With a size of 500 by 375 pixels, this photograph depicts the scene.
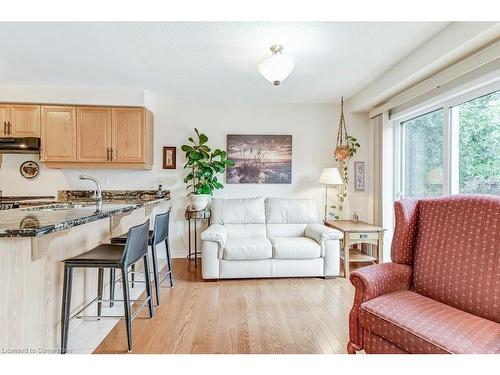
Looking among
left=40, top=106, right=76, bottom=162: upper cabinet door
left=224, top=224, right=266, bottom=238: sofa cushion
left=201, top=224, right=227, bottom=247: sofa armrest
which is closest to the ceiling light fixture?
left=201, top=224, right=227, bottom=247: sofa armrest

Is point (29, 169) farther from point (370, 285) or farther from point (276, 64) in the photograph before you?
point (370, 285)

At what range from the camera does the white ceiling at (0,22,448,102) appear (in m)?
2.12

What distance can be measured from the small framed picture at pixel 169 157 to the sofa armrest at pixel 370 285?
306 cm

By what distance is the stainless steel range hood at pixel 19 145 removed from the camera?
336 centimetres

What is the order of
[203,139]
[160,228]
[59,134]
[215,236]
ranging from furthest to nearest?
[203,139], [59,134], [215,236], [160,228]

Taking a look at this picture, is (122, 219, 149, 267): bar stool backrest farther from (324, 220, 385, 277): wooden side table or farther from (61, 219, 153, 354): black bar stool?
(324, 220, 385, 277): wooden side table

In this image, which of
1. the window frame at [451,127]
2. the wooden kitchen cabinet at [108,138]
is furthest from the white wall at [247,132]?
the window frame at [451,127]

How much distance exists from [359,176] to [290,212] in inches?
51.1

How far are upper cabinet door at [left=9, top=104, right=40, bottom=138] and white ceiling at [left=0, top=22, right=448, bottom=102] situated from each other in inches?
12.0

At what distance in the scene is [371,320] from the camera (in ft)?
4.76

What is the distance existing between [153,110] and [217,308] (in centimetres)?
293

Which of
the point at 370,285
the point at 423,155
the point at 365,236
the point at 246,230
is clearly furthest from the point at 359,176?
the point at 370,285

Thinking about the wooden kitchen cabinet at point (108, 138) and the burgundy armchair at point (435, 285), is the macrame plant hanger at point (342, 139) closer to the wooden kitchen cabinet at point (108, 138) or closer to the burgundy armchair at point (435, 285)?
the burgundy armchair at point (435, 285)

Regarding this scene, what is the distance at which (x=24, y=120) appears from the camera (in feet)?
11.3
